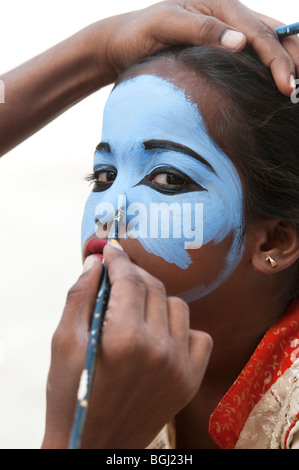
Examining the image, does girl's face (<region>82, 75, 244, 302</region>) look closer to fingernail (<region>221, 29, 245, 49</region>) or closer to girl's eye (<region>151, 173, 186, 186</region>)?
girl's eye (<region>151, 173, 186, 186</region>)

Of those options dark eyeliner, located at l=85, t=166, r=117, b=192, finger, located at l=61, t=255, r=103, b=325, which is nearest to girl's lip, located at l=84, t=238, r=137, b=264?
dark eyeliner, located at l=85, t=166, r=117, b=192

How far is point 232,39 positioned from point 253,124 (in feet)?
0.68

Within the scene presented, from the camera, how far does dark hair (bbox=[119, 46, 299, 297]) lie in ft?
4.80

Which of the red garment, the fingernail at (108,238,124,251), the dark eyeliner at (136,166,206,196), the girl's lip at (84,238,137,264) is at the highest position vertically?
the dark eyeliner at (136,166,206,196)

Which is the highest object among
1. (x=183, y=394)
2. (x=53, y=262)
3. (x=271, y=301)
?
(x=53, y=262)

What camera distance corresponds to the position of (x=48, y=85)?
70.0 inches

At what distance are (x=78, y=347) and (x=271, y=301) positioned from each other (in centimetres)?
73

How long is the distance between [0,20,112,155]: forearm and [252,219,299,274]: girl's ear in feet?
2.12

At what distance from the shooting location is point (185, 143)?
→ 144 centimetres

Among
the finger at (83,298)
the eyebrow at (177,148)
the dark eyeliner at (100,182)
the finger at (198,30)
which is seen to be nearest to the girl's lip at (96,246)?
the dark eyeliner at (100,182)

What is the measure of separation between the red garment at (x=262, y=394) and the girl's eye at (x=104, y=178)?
21.7 inches

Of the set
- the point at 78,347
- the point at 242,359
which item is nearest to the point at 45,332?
the point at 242,359

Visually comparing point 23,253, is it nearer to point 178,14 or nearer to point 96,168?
point 96,168

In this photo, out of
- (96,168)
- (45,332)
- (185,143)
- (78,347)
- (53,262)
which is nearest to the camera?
(78,347)
